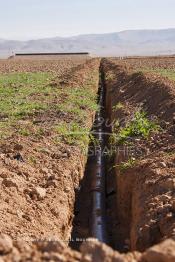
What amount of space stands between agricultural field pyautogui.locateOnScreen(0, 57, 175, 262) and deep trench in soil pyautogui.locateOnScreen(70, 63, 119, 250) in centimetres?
3

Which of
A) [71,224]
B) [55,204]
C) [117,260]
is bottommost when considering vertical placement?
[71,224]

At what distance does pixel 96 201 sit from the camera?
9.81 metres

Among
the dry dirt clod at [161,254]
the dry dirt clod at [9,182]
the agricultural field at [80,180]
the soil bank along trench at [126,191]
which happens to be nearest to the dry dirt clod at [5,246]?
the agricultural field at [80,180]

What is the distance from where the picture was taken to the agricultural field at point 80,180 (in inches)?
166

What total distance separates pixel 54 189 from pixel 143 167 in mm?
1485

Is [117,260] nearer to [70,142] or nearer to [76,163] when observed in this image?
[76,163]

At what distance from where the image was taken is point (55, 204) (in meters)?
7.80

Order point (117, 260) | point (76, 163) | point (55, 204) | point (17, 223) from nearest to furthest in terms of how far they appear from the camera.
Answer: point (117, 260) → point (17, 223) → point (55, 204) → point (76, 163)

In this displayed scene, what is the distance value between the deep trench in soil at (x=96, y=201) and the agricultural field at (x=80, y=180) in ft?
0.11

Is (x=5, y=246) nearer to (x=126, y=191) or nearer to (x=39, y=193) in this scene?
(x=39, y=193)

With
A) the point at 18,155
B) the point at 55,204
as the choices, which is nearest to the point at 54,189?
the point at 55,204

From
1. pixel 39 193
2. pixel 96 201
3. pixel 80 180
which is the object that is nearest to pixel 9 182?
pixel 39 193

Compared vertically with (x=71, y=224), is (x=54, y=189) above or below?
above

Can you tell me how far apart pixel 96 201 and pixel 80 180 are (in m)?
0.60
